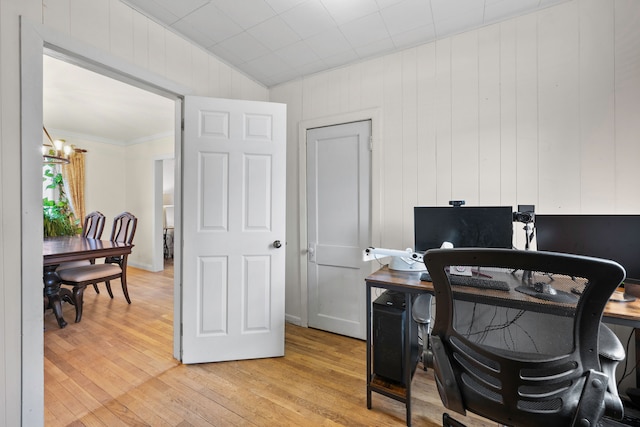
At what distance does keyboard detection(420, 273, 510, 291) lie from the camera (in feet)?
3.50

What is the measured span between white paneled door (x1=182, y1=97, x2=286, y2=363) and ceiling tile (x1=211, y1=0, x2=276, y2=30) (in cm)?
55

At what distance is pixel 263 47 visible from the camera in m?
2.23

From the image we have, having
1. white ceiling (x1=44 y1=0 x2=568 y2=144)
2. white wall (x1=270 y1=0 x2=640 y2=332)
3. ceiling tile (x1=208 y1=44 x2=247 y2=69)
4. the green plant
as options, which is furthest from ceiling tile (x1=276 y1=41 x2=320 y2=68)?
the green plant

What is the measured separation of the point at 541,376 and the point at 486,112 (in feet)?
5.74

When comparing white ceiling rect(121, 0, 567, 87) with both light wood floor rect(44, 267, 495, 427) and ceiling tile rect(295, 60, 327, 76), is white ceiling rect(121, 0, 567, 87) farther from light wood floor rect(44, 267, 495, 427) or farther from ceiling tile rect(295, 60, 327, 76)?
light wood floor rect(44, 267, 495, 427)

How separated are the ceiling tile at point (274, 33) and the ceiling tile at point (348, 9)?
0.37 m

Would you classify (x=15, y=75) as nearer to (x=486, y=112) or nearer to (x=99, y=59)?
(x=99, y=59)

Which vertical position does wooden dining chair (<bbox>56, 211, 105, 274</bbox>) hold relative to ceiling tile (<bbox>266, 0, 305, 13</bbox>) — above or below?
below

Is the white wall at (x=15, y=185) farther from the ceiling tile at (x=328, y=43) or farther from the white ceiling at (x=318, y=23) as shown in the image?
the ceiling tile at (x=328, y=43)

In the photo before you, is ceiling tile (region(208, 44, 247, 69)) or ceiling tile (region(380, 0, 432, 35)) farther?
ceiling tile (region(208, 44, 247, 69))

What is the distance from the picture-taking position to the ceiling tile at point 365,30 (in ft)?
6.24

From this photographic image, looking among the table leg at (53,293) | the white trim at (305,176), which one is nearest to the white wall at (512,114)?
the white trim at (305,176)

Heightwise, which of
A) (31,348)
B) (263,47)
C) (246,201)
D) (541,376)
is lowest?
(31,348)

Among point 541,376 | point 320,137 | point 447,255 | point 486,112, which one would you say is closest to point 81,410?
point 447,255
